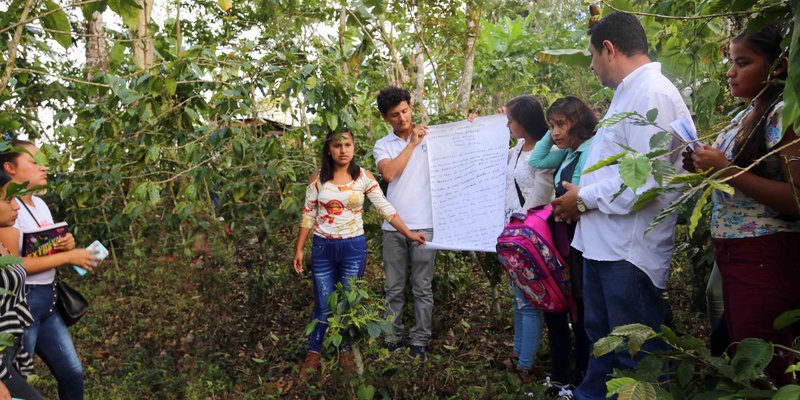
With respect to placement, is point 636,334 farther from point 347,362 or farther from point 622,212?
point 347,362

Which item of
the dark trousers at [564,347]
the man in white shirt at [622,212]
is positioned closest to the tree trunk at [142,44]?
the dark trousers at [564,347]

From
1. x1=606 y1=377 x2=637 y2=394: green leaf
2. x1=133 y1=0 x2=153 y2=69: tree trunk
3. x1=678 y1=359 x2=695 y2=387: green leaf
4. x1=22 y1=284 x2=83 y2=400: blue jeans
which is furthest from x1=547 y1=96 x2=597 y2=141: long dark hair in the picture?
x1=133 y1=0 x2=153 y2=69: tree trunk

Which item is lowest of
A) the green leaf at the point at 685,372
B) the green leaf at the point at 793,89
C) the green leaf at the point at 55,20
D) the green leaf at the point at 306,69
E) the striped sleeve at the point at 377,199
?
the green leaf at the point at 685,372

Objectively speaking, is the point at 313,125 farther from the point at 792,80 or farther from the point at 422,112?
the point at 792,80

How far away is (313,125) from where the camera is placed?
4.74 metres

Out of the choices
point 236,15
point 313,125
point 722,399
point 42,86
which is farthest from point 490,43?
point 722,399

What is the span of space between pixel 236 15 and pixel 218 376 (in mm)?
5592

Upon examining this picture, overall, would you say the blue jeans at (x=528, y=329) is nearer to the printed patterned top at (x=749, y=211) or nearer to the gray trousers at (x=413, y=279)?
the gray trousers at (x=413, y=279)

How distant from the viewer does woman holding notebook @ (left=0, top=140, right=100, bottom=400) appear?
3.22 m

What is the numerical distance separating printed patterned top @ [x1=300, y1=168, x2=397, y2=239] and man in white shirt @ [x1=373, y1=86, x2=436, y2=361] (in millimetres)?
199

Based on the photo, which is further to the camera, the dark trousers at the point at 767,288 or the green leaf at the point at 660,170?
the dark trousers at the point at 767,288

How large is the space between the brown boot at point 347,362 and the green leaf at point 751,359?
265 centimetres

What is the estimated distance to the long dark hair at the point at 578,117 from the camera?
11.7 ft

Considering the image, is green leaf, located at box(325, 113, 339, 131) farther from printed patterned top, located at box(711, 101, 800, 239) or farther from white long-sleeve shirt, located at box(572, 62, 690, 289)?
printed patterned top, located at box(711, 101, 800, 239)
